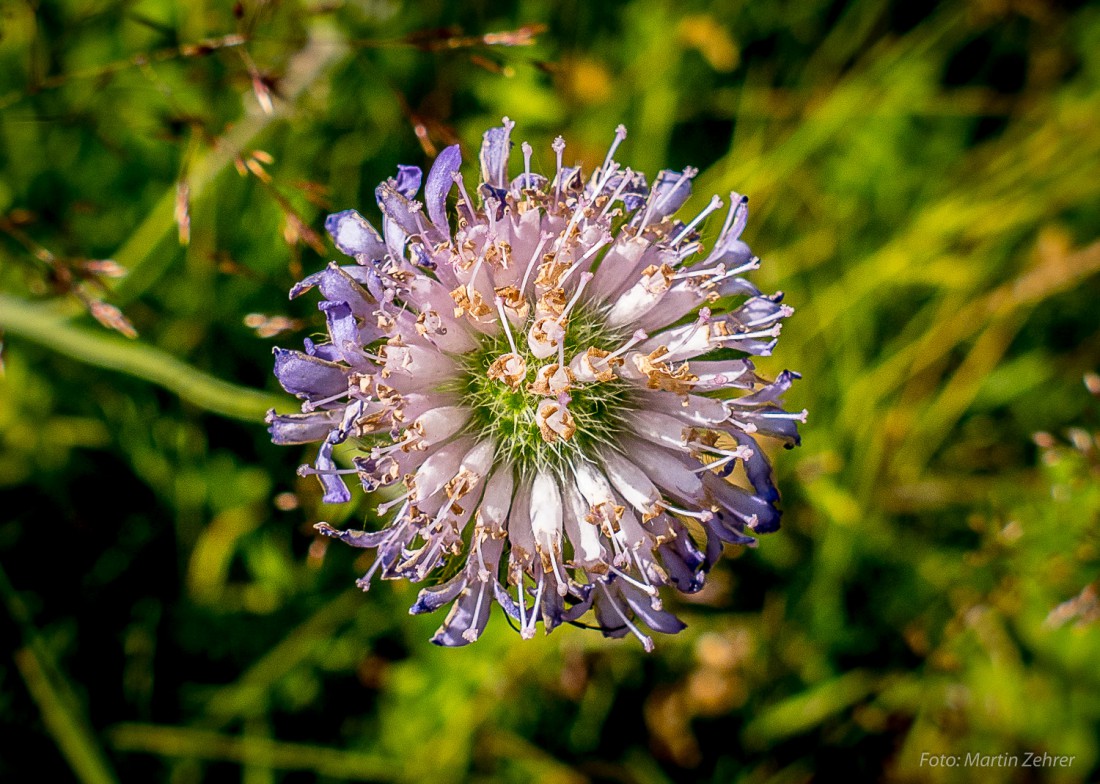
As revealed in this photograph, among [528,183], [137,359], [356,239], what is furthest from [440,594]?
[137,359]

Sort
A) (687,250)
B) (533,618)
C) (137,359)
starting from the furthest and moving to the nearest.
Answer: (137,359) < (687,250) < (533,618)

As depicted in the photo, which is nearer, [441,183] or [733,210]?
[441,183]

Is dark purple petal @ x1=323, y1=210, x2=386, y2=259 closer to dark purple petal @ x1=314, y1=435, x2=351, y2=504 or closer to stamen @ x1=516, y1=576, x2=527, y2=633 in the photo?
dark purple petal @ x1=314, y1=435, x2=351, y2=504

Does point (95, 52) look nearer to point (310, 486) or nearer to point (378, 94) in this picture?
point (378, 94)

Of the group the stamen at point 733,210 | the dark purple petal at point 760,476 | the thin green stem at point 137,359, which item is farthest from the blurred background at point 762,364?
the stamen at point 733,210

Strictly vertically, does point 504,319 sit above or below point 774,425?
above

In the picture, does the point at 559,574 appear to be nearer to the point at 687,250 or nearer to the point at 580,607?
the point at 580,607

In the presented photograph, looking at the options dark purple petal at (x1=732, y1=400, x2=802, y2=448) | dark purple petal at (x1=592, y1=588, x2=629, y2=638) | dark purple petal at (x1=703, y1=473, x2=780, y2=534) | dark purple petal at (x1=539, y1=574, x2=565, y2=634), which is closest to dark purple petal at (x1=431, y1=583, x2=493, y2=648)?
dark purple petal at (x1=539, y1=574, x2=565, y2=634)

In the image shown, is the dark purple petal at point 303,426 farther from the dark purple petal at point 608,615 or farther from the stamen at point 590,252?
the dark purple petal at point 608,615
